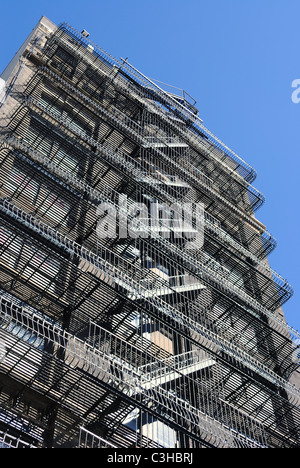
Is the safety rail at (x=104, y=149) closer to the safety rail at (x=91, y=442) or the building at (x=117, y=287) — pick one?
the building at (x=117, y=287)

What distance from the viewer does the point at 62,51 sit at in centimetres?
3120

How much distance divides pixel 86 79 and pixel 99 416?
1983 centimetres

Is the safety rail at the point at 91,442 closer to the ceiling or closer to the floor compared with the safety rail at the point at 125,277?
closer to the floor

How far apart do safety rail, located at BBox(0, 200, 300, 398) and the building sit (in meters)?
0.08

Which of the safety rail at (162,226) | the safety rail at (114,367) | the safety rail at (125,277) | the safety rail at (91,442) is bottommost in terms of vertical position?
the safety rail at (91,442)

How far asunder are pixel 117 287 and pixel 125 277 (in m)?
1.09

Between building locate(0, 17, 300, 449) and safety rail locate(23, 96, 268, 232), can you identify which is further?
safety rail locate(23, 96, 268, 232)

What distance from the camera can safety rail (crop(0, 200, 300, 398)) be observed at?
19.2m
